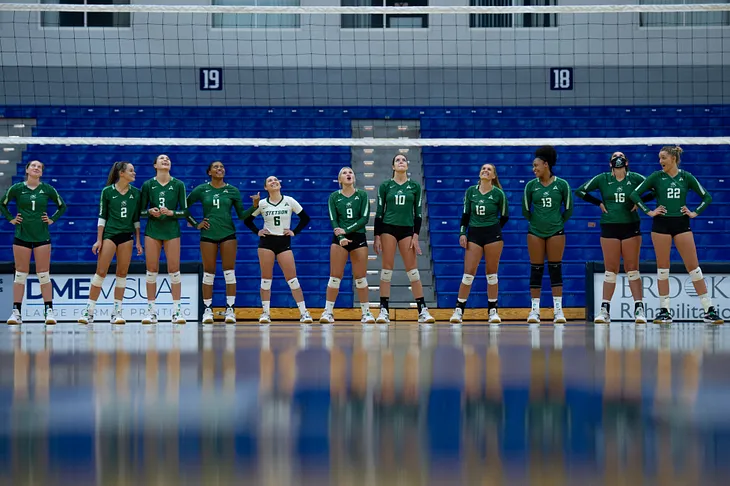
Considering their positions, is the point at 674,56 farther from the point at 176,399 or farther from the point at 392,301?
the point at 176,399

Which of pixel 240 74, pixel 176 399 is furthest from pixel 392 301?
pixel 176 399

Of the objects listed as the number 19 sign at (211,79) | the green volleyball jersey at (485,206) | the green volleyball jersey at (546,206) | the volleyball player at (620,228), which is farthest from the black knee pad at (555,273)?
the number 19 sign at (211,79)

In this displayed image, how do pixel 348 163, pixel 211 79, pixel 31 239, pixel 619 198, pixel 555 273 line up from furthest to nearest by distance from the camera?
pixel 211 79, pixel 348 163, pixel 31 239, pixel 555 273, pixel 619 198

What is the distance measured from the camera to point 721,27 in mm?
17438

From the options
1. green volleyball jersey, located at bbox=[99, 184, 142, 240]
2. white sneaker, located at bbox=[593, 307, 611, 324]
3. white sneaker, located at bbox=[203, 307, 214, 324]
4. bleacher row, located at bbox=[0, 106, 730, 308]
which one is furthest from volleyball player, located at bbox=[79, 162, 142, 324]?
white sneaker, located at bbox=[593, 307, 611, 324]

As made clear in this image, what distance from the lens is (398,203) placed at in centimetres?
966

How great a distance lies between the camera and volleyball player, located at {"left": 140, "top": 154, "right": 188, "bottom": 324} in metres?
9.65

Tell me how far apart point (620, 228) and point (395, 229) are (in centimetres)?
238

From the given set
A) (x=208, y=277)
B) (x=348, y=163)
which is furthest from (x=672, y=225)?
(x=348, y=163)

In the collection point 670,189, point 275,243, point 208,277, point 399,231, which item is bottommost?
point 208,277

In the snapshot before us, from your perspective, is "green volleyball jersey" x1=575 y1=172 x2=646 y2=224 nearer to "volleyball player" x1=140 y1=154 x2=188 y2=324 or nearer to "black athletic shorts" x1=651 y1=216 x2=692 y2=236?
"black athletic shorts" x1=651 y1=216 x2=692 y2=236

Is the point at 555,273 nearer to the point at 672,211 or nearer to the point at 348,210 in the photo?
the point at 672,211

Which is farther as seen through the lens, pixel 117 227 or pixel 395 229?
pixel 395 229

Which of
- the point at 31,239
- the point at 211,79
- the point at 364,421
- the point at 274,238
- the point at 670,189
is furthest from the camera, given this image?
the point at 211,79
